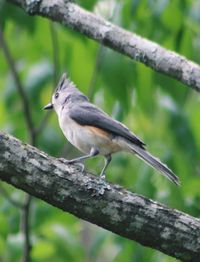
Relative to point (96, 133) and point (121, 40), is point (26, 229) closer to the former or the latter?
point (96, 133)

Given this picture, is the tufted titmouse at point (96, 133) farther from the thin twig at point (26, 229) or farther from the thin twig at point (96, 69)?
the thin twig at point (26, 229)

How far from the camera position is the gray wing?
5.01 metres

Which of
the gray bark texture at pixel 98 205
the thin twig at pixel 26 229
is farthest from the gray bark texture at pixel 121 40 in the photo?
the thin twig at pixel 26 229

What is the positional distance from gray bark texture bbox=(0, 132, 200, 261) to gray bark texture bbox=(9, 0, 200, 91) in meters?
1.05

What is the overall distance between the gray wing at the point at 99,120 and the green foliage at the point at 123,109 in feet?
0.71

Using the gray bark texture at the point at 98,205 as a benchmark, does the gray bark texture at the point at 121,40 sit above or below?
above

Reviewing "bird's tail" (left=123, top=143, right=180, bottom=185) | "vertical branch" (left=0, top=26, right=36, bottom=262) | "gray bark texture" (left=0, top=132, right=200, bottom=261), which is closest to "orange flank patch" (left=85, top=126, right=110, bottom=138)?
"bird's tail" (left=123, top=143, right=180, bottom=185)

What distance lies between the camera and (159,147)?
604cm

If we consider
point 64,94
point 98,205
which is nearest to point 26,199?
point 64,94

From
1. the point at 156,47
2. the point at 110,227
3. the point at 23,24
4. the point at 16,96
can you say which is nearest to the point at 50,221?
the point at 16,96

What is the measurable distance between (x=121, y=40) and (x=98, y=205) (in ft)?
4.34

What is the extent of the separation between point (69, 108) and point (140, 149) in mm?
781

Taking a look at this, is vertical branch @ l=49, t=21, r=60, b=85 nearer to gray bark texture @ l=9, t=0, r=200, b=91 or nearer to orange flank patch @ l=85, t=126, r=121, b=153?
gray bark texture @ l=9, t=0, r=200, b=91

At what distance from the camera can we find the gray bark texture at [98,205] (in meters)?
3.92
